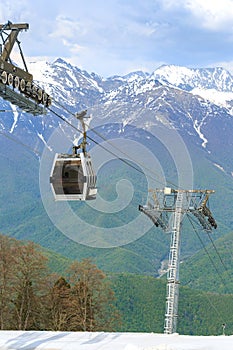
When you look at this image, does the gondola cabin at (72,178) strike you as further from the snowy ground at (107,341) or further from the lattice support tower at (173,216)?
the lattice support tower at (173,216)

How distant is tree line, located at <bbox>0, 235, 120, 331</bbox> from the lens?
47.4m

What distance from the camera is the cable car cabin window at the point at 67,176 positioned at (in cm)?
1920

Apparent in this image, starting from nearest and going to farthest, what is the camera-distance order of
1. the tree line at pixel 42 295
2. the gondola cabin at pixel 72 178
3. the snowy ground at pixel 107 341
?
1. the gondola cabin at pixel 72 178
2. the snowy ground at pixel 107 341
3. the tree line at pixel 42 295

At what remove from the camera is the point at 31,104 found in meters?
19.2

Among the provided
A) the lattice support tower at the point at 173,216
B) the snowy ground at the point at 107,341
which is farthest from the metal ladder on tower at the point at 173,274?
the snowy ground at the point at 107,341

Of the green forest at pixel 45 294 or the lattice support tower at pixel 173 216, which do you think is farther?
the green forest at pixel 45 294

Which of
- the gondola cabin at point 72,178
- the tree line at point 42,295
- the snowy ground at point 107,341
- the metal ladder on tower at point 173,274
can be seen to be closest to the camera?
the gondola cabin at point 72,178

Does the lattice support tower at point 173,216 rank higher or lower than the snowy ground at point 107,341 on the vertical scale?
higher

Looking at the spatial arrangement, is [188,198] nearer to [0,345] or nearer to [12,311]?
[0,345]

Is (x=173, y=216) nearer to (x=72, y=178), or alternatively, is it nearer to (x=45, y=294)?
(x=72, y=178)

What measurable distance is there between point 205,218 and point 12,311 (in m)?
20.1

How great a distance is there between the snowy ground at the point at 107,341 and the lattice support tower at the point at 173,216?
445 cm

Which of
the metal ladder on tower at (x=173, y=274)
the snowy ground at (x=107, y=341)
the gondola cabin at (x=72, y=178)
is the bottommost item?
the snowy ground at (x=107, y=341)

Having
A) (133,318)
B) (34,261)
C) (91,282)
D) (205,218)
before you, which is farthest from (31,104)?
(133,318)
